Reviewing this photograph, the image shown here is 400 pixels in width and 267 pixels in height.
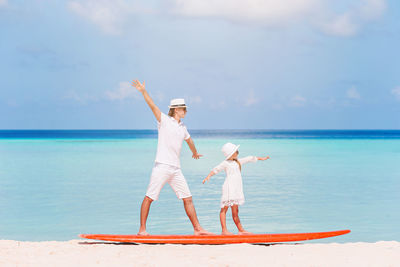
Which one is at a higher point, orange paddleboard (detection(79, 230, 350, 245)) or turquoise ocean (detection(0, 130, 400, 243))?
orange paddleboard (detection(79, 230, 350, 245))

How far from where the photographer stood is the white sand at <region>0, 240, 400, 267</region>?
17.2 feet

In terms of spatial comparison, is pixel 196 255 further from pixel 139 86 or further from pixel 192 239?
pixel 139 86

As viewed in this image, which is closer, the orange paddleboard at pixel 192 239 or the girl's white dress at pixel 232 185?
the orange paddleboard at pixel 192 239

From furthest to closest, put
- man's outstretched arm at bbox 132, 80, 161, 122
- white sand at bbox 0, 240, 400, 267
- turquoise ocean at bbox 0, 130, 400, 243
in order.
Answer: turquoise ocean at bbox 0, 130, 400, 243
man's outstretched arm at bbox 132, 80, 161, 122
white sand at bbox 0, 240, 400, 267

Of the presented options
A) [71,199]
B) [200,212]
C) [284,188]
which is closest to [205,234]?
[200,212]

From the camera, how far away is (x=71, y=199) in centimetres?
1224

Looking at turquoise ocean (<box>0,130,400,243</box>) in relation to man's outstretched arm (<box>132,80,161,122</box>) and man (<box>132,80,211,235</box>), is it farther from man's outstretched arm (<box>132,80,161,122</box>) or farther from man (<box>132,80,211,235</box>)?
man's outstretched arm (<box>132,80,161,122</box>)

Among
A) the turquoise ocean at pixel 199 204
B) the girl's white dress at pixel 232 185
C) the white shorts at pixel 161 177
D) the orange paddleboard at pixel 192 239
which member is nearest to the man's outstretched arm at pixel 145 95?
the white shorts at pixel 161 177

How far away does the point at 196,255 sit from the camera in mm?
5551

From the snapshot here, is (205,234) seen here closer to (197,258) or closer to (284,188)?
(197,258)

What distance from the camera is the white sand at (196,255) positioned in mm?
5250

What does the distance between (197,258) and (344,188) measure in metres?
10.0

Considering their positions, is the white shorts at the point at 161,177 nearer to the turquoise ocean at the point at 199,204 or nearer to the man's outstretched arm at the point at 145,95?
the man's outstretched arm at the point at 145,95

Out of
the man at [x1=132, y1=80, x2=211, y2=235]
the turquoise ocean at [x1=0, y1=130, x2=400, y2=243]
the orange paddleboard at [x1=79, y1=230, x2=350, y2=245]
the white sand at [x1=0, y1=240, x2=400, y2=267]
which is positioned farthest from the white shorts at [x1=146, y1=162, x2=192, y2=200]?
the turquoise ocean at [x1=0, y1=130, x2=400, y2=243]
